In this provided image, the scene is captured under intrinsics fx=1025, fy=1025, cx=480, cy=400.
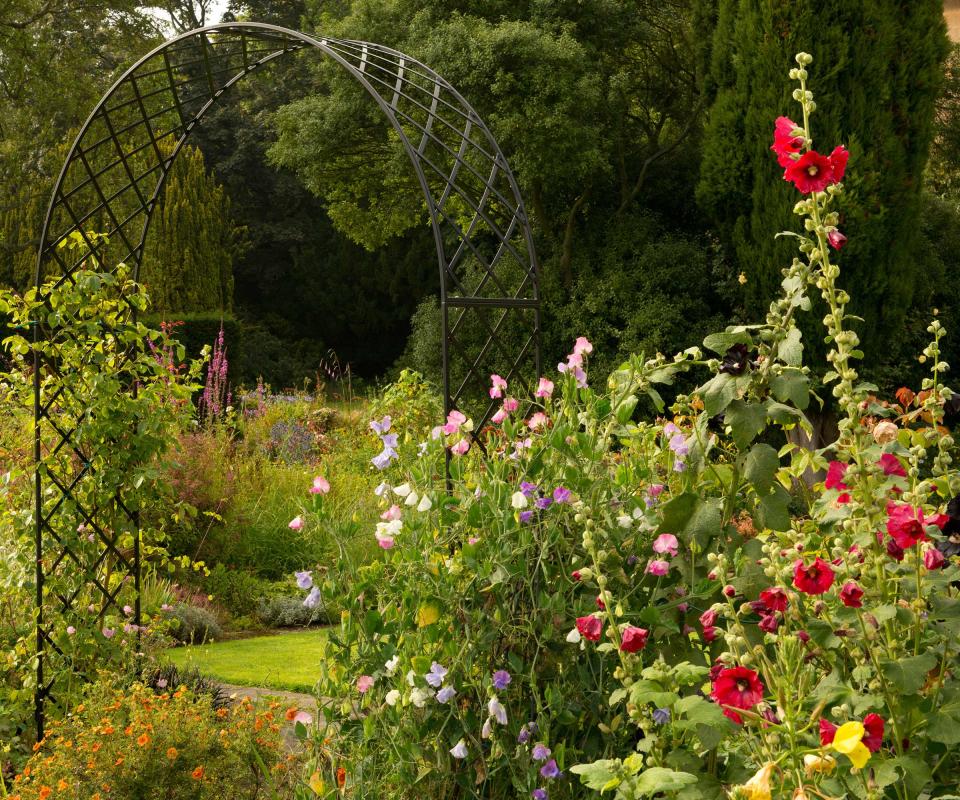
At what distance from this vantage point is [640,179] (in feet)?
33.3

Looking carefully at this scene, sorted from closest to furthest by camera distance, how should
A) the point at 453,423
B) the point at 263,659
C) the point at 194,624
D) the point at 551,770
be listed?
the point at 551,770, the point at 453,423, the point at 263,659, the point at 194,624

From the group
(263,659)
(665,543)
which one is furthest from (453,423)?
(263,659)

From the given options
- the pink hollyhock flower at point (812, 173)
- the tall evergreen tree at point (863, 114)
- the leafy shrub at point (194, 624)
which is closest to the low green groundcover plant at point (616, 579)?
the pink hollyhock flower at point (812, 173)

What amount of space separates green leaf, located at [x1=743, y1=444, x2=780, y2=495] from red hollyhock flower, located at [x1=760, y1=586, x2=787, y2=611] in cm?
39

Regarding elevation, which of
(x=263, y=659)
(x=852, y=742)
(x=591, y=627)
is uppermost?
(x=852, y=742)

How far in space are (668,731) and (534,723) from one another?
0.42 m

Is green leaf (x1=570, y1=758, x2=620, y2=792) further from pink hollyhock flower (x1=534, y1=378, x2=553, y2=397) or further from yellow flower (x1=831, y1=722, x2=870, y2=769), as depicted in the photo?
pink hollyhock flower (x1=534, y1=378, x2=553, y2=397)

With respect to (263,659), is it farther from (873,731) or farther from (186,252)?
(186,252)

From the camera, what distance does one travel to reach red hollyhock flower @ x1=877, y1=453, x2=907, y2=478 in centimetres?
160

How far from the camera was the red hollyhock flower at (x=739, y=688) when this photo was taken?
4.09 feet

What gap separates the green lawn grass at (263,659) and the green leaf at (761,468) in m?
2.14

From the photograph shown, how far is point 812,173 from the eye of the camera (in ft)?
5.11

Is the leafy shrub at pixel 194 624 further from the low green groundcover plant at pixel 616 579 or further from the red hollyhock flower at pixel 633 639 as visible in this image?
the red hollyhock flower at pixel 633 639

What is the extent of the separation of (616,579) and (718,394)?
409 millimetres
